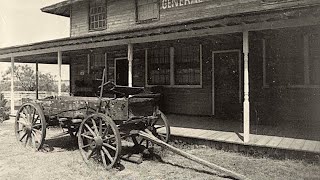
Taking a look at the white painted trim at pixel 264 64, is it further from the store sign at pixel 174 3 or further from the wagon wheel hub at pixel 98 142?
the wagon wheel hub at pixel 98 142

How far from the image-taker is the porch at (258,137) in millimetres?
6234

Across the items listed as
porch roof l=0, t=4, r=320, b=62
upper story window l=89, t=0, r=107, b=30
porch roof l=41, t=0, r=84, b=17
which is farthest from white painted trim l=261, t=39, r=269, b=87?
porch roof l=41, t=0, r=84, b=17

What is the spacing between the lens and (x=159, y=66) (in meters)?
12.5

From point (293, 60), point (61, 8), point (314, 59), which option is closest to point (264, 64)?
point (293, 60)

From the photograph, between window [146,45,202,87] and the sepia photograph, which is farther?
window [146,45,202,87]

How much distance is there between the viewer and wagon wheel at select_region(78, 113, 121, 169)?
5699 mm

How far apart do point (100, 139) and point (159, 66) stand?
698 cm

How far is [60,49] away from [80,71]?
15.6 feet

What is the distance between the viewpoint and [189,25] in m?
7.21

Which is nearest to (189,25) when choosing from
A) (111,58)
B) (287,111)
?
(287,111)

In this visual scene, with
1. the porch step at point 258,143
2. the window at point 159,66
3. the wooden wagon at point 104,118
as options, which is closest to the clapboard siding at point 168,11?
the window at point 159,66

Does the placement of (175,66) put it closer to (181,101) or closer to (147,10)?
(181,101)

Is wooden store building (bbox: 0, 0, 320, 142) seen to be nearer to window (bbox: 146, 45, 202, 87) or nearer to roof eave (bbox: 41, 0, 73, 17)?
window (bbox: 146, 45, 202, 87)

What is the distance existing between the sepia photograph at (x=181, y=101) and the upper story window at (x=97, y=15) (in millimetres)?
58
